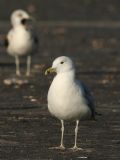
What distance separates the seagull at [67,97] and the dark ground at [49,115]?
454 millimetres

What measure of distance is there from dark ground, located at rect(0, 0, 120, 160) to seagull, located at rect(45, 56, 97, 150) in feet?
1.49

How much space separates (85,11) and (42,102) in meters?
35.0

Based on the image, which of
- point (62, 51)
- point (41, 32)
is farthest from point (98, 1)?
point (62, 51)

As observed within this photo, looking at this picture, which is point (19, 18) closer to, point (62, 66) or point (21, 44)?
point (21, 44)

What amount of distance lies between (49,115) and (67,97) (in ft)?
12.2

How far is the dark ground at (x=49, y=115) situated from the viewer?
38.8ft

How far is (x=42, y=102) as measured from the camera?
1764 centimetres

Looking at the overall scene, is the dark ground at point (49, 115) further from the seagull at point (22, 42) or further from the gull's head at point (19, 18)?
the gull's head at point (19, 18)

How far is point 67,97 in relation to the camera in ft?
39.2

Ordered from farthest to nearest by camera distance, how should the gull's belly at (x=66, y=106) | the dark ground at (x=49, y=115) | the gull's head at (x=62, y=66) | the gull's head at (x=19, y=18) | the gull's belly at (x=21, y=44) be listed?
1. the gull's head at (x=19, y=18)
2. the gull's belly at (x=21, y=44)
3. the gull's head at (x=62, y=66)
4. the gull's belly at (x=66, y=106)
5. the dark ground at (x=49, y=115)

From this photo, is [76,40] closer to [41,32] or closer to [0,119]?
[41,32]

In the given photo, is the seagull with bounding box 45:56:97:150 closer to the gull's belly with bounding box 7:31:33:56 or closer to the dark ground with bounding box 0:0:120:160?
the dark ground with bounding box 0:0:120:160

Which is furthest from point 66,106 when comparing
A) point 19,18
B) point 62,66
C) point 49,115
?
point 19,18

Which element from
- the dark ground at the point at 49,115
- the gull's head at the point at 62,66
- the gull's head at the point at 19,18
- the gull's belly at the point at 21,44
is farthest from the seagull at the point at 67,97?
the gull's head at the point at 19,18
